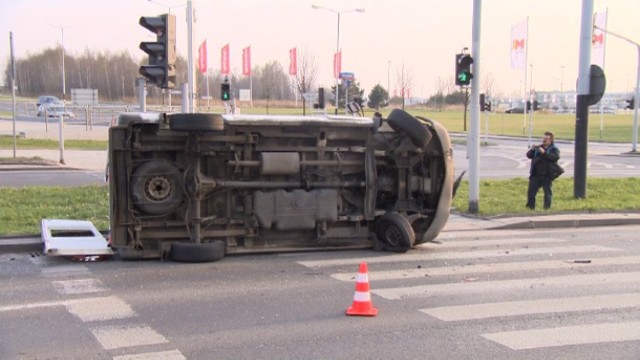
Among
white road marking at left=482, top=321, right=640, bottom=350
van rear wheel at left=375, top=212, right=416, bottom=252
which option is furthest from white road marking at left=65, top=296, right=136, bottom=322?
van rear wheel at left=375, top=212, right=416, bottom=252

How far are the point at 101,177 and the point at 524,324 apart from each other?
15731mm

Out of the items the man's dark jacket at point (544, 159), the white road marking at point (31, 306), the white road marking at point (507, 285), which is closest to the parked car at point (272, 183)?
the white road marking at point (507, 285)

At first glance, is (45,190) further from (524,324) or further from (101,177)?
(524,324)

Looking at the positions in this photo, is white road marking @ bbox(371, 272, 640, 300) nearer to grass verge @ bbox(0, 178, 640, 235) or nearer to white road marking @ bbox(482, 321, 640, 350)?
white road marking @ bbox(482, 321, 640, 350)

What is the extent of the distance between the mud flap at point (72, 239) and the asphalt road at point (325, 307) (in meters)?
0.21

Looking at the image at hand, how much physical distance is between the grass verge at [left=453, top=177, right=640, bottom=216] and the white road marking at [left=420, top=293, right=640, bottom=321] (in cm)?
606

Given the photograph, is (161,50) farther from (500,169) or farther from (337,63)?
(337,63)

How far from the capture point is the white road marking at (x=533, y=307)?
6230 mm

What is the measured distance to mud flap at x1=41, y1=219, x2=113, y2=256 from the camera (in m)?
8.28

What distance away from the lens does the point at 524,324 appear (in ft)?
→ 19.4

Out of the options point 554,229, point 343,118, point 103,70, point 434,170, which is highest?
point 103,70

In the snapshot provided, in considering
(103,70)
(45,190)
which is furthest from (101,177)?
(103,70)

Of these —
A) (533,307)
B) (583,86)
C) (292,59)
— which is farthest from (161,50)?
(292,59)

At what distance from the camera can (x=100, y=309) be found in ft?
20.5
